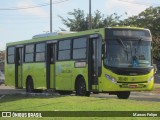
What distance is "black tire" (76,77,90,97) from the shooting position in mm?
22737

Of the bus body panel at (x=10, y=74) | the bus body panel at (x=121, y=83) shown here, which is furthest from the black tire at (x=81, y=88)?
the bus body panel at (x=10, y=74)

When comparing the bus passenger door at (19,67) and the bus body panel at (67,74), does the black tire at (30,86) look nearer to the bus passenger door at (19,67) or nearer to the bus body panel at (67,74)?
the bus passenger door at (19,67)

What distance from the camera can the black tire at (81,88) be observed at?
74.6 feet

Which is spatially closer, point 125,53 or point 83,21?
point 125,53

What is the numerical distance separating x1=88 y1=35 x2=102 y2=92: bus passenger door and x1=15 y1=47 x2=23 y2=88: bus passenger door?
27.5ft

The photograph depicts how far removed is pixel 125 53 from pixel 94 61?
148 cm

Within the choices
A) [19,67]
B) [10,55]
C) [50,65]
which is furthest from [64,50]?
[10,55]

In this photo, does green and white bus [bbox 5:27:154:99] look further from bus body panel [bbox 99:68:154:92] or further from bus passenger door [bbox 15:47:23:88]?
bus passenger door [bbox 15:47:23:88]

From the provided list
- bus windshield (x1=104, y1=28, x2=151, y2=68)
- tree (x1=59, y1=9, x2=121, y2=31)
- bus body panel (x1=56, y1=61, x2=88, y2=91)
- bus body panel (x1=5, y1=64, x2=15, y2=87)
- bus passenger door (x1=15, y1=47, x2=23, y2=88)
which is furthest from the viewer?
tree (x1=59, y1=9, x2=121, y2=31)

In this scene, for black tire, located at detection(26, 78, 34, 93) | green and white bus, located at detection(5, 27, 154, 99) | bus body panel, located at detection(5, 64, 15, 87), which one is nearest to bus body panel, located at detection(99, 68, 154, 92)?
green and white bus, located at detection(5, 27, 154, 99)

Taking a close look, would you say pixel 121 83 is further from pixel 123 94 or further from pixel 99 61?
pixel 123 94

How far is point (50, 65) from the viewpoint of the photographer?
1036 inches

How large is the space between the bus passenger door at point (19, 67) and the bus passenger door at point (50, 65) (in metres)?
3.78

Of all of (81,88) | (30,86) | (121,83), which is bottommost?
(30,86)
